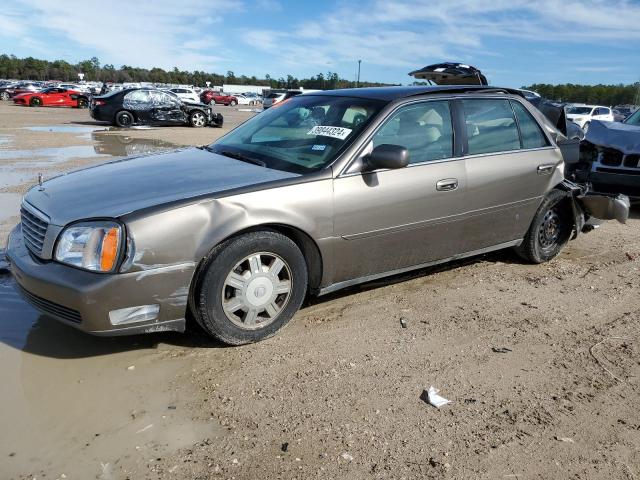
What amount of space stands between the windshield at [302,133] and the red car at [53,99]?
3646 centimetres

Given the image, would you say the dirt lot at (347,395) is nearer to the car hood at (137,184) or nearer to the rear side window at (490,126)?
the car hood at (137,184)

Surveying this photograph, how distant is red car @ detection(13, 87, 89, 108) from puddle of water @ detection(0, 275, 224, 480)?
3705cm

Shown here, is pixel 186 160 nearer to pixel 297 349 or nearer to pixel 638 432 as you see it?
pixel 297 349

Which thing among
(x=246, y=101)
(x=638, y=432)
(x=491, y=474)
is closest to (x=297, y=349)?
(x=491, y=474)

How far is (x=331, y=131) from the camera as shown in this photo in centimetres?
394

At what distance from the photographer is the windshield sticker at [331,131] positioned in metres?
3.87

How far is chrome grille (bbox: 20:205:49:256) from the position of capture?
3168 millimetres

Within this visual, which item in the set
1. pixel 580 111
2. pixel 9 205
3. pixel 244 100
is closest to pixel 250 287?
pixel 9 205

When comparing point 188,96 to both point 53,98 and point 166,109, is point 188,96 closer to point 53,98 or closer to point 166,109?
point 53,98

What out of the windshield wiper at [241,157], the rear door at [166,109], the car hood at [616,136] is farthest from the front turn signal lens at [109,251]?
the rear door at [166,109]

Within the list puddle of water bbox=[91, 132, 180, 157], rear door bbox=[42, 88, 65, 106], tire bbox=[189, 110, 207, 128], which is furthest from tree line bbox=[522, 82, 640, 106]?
puddle of water bbox=[91, 132, 180, 157]

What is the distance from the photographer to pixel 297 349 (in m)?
3.46

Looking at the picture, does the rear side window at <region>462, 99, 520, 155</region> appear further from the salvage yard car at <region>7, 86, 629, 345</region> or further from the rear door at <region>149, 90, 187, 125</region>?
the rear door at <region>149, 90, 187, 125</region>

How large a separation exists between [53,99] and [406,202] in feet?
125
